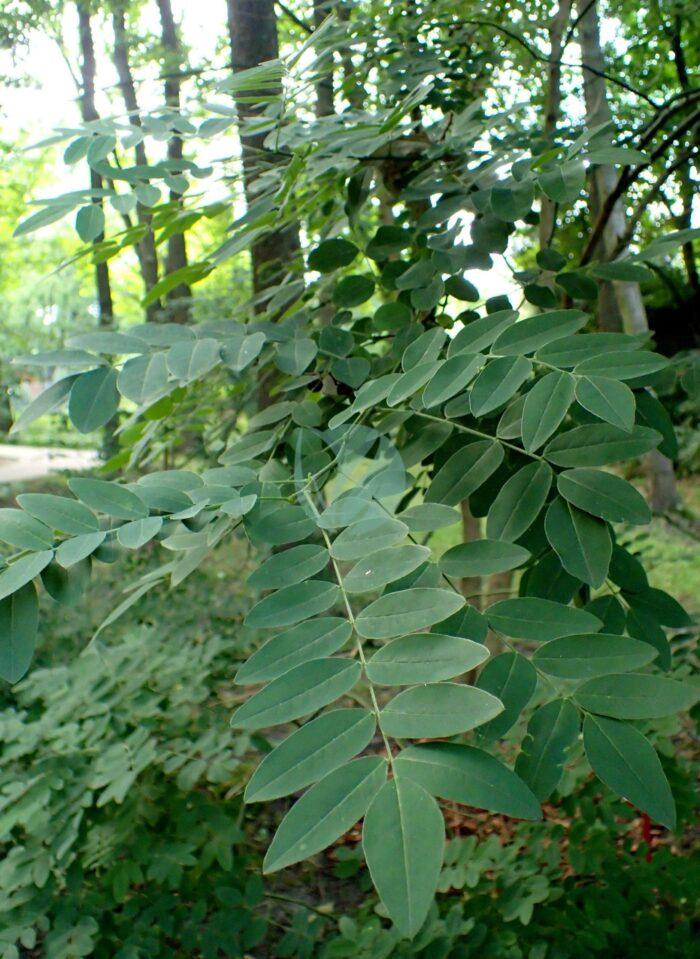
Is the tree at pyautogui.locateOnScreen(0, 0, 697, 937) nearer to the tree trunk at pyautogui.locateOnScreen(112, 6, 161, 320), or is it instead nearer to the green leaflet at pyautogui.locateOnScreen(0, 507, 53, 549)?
the green leaflet at pyautogui.locateOnScreen(0, 507, 53, 549)

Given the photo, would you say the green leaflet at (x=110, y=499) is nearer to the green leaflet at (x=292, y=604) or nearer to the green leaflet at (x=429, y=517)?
the green leaflet at (x=292, y=604)

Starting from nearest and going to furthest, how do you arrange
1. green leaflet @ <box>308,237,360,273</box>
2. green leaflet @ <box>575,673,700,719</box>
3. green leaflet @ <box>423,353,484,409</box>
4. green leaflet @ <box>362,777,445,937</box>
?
green leaflet @ <box>362,777,445,937</box>, green leaflet @ <box>575,673,700,719</box>, green leaflet @ <box>423,353,484,409</box>, green leaflet @ <box>308,237,360,273</box>

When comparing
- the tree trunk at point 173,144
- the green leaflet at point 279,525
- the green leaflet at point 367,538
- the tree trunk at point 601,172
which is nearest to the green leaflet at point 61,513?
the green leaflet at point 279,525

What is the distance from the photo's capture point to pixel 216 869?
2.04 m

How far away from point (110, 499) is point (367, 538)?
0.28 metres

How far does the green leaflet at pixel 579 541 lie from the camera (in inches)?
35.4

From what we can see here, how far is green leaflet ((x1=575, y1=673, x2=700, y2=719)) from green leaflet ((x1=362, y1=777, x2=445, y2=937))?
0.25m

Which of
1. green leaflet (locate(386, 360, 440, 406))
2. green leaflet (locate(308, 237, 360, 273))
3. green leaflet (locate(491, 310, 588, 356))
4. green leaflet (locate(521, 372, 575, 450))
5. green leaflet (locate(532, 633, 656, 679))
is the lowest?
green leaflet (locate(532, 633, 656, 679))

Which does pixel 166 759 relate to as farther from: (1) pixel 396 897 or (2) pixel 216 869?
(1) pixel 396 897

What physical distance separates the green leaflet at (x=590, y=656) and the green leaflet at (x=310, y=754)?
0.71 ft

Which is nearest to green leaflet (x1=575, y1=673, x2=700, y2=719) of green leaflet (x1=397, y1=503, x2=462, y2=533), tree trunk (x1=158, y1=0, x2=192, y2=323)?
green leaflet (x1=397, y1=503, x2=462, y2=533)

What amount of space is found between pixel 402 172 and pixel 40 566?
3.95ft

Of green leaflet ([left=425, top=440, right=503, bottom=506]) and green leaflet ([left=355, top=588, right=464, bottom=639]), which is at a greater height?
green leaflet ([left=425, top=440, right=503, bottom=506])

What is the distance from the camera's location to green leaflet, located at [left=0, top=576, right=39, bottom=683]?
77 cm
